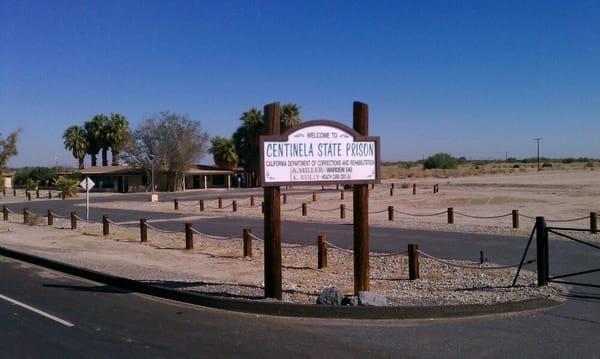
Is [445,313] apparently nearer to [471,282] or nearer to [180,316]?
[471,282]

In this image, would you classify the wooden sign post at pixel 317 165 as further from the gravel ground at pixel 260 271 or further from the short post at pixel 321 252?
the short post at pixel 321 252

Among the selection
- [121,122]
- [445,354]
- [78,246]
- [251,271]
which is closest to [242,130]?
[121,122]

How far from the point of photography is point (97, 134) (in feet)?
292

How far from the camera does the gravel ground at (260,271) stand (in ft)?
33.9

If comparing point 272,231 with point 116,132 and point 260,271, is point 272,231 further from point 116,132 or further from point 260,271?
point 116,132

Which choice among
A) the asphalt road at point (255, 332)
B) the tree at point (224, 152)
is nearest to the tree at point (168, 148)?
the tree at point (224, 152)

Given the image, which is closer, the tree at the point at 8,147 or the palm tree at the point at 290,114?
the tree at the point at 8,147

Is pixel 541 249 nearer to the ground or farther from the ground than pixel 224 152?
nearer to the ground

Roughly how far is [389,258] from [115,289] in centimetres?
679

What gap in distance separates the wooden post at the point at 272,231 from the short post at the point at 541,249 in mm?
4352

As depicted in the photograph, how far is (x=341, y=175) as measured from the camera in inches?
414

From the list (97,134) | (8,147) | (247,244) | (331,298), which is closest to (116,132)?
(97,134)

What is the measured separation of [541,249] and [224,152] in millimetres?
79355

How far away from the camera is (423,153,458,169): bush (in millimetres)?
144450
